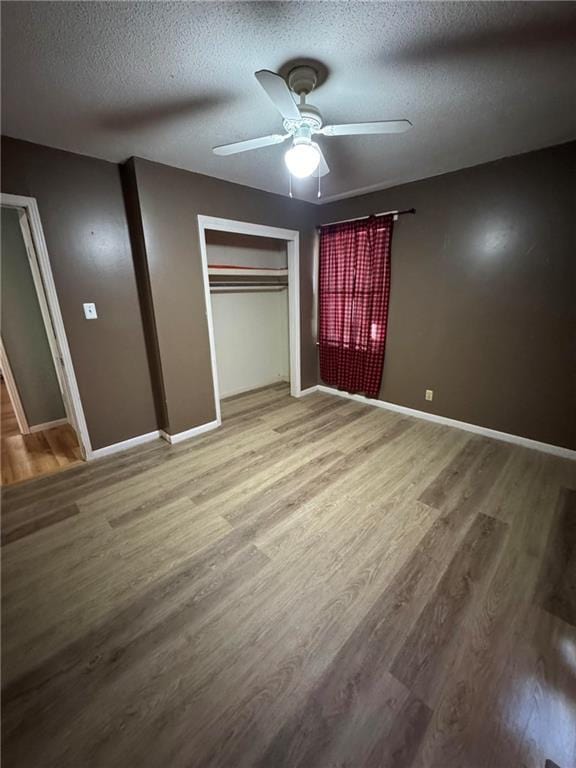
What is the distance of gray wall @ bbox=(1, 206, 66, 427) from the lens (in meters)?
3.01

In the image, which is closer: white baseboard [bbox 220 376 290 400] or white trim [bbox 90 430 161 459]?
white trim [bbox 90 430 161 459]

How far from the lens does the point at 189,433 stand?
9.84 ft

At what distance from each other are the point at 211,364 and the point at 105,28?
7.32 feet

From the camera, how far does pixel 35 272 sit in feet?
7.70

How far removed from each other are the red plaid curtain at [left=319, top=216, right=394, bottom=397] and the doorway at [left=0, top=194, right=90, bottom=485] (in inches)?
109

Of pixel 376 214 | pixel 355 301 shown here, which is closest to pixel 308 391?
pixel 355 301

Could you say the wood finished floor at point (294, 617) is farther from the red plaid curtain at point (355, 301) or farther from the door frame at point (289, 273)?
the red plaid curtain at point (355, 301)

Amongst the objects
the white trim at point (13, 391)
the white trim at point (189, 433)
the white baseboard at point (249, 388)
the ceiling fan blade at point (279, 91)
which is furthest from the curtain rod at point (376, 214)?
the white trim at point (13, 391)

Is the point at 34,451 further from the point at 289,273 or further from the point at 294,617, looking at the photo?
the point at 289,273

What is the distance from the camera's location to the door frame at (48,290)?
2072mm

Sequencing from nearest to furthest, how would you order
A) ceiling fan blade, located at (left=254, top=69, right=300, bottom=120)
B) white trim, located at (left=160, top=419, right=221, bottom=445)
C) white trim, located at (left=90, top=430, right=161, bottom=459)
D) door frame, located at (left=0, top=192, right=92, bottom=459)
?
1. ceiling fan blade, located at (left=254, top=69, right=300, bottom=120)
2. door frame, located at (left=0, top=192, right=92, bottom=459)
3. white trim, located at (left=90, top=430, right=161, bottom=459)
4. white trim, located at (left=160, top=419, right=221, bottom=445)

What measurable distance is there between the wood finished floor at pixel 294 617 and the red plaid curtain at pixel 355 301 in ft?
4.96

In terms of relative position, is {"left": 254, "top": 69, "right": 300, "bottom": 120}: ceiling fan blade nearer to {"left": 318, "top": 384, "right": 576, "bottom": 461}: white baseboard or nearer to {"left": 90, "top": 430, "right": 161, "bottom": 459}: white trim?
{"left": 90, "top": 430, "right": 161, "bottom": 459}: white trim

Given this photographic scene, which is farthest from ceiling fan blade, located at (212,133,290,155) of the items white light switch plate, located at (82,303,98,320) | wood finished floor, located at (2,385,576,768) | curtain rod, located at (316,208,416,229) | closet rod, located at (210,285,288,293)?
wood finished floor, located at (2,385,576,768)
